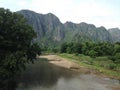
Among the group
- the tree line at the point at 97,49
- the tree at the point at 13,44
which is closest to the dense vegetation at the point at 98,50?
the tree line at the point at 97,49

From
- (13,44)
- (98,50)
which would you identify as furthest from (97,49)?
(13,44)

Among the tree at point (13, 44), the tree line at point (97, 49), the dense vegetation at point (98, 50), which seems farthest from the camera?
the tree line at point (97, 49)

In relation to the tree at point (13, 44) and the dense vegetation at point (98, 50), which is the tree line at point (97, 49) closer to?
the dense vegetation at point (98, 50)

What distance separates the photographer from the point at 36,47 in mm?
55375

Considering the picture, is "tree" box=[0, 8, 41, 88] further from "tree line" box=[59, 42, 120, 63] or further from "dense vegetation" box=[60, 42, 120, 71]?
"tree line" box=[59, 42, 120, 63]

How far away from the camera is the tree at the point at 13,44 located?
4253 cm

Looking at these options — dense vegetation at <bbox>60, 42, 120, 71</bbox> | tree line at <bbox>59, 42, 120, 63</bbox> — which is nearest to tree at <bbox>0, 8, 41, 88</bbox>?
dense vegetation at <bbox>60, 42, 120, 71</bbox>

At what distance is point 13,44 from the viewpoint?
4788cm

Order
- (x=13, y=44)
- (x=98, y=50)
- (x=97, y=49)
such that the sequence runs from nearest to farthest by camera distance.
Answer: (x=13, y=44)
(x=98, y=50)
(x=97, y=49)

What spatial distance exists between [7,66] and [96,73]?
39.8m

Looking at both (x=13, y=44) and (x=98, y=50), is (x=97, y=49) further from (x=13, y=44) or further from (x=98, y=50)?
(x=13, y=44)

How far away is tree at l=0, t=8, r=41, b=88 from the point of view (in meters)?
42.5

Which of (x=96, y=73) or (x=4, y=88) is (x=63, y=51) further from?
(x=4, y=88)

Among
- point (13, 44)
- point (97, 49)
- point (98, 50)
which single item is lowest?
point (98, 50)
